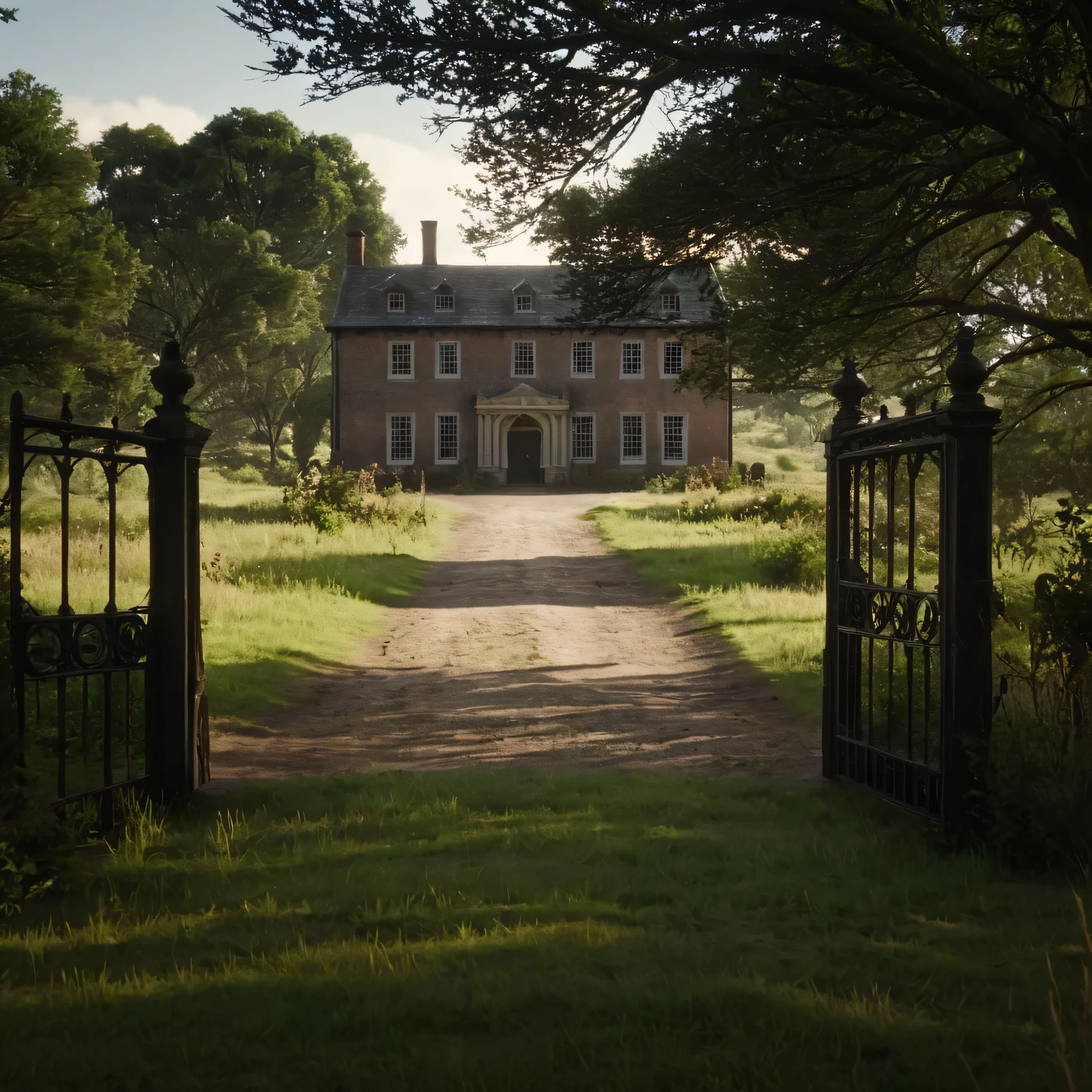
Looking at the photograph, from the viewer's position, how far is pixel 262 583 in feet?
52.6

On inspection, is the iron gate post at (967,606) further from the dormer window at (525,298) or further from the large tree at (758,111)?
the dormer window at (525,298)

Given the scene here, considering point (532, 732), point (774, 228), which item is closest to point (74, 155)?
point (774, 228)

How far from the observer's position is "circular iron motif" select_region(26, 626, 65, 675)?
5.18 m

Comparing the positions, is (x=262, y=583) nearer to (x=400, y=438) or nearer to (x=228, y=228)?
(x=228, y=228)

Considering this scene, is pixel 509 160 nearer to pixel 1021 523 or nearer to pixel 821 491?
pixel 1021 523

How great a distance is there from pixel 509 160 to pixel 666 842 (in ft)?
20.9

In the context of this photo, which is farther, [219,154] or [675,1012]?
[219,154]

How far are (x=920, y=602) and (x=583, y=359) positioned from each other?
124ft

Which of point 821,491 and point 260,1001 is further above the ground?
point 821,491

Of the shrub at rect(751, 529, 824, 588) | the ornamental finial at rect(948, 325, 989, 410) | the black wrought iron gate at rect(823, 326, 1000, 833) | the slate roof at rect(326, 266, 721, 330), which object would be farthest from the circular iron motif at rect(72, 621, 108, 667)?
the slate roof at rect(326, 266, 721, 330)

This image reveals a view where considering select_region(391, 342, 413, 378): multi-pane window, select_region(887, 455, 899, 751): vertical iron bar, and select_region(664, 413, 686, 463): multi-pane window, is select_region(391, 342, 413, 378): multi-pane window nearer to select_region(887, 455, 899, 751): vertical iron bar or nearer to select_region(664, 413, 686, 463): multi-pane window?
select_region(664, 413, 686, 463): multi-pane window

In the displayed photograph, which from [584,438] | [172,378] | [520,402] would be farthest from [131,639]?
[584,438]

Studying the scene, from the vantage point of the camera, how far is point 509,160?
941 centimetres

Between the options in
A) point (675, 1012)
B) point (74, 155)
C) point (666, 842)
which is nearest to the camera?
point (675, 1012)
